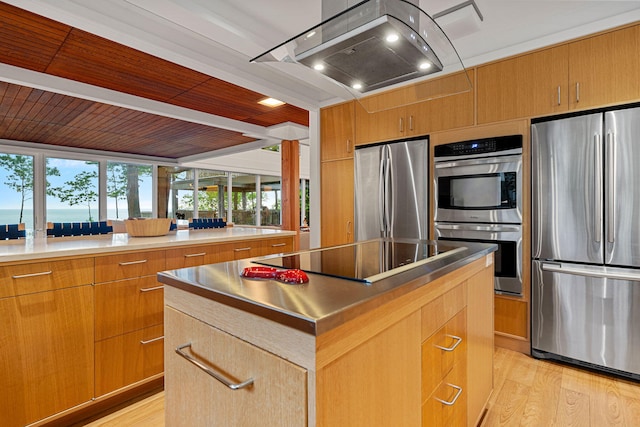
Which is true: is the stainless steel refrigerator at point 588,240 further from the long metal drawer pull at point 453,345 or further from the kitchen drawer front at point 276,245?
the kitchen drawer front at point 276,245

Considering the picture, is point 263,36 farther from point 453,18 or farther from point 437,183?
point 437,183

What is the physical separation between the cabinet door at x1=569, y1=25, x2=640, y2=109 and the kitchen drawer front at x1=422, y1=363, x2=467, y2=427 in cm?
220

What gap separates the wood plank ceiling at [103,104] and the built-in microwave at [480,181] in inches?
95.1

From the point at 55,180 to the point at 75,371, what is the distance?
264 inches

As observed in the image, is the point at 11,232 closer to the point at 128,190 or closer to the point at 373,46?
the point at 373,46

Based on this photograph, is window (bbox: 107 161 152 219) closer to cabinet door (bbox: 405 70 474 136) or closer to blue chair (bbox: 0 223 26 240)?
blue chair (bbox: 0 223 26 240)

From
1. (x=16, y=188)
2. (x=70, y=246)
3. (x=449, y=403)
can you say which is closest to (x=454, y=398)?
(x=449, y=403)

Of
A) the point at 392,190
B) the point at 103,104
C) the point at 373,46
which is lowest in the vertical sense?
the point at 392,190

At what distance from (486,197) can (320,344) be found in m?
2.57

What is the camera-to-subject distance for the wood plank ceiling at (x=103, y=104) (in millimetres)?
2727

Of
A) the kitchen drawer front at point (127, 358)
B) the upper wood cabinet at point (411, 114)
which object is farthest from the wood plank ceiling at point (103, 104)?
the kitchen drawer front at point (127, 358)

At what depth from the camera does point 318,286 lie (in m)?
0.97

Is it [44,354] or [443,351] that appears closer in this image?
[443,351]

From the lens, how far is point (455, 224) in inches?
116
